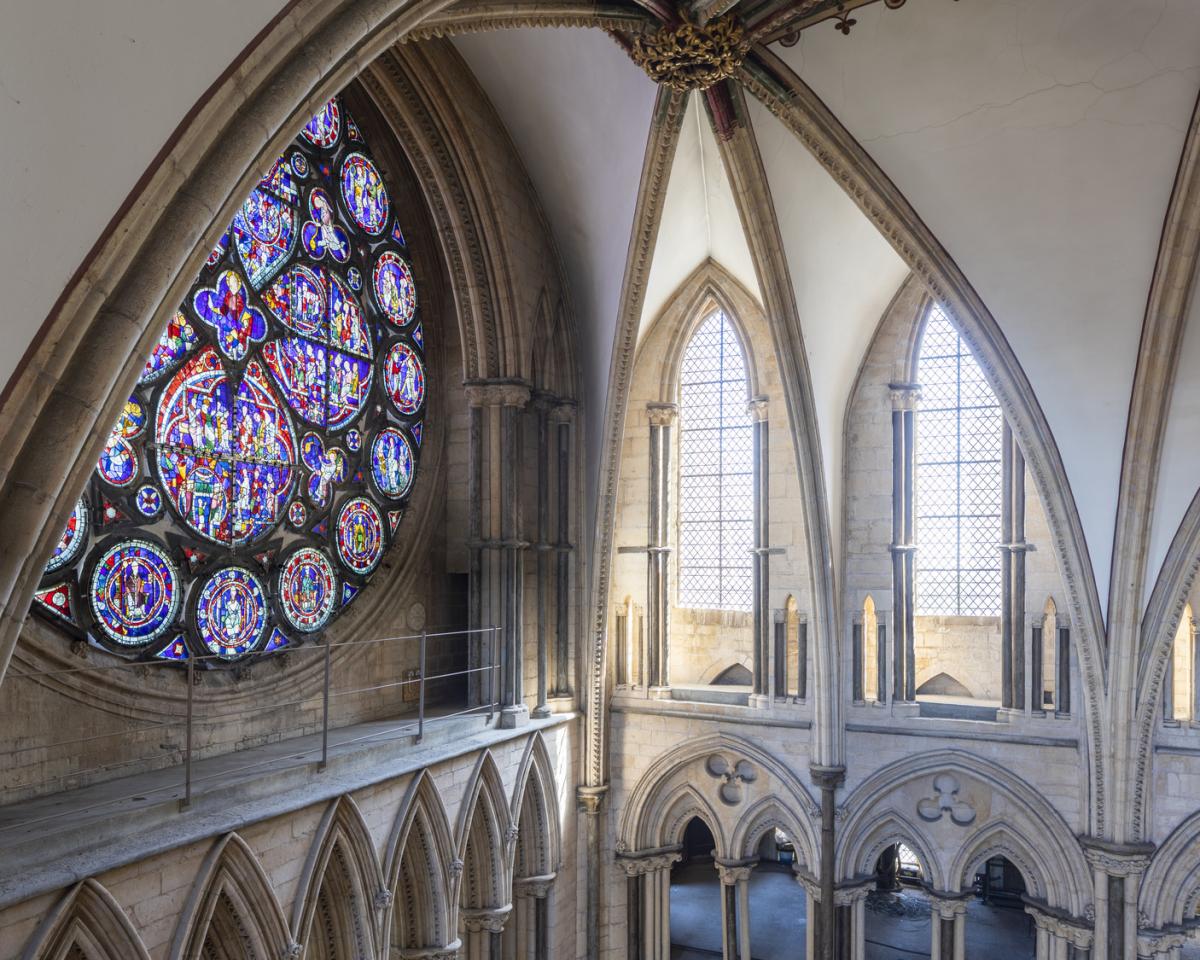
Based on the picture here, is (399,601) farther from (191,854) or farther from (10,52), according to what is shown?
(10,52)

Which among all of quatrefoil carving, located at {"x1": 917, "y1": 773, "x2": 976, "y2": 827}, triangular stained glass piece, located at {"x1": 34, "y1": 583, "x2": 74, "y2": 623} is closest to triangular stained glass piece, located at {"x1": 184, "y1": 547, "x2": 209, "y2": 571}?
triangular stained glass piece, located at {"x1": 34, "y1": 583, "x2": 74, "y2": 623}

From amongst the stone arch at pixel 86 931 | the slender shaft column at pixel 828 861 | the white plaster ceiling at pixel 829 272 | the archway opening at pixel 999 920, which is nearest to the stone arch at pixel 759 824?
the slender shaft column at pixel 828 861

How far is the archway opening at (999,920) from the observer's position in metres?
11.5

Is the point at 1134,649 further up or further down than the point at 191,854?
further up

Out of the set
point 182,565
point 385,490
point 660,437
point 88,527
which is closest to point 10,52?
point 88,527

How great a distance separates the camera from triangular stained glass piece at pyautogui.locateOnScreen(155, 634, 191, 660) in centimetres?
657

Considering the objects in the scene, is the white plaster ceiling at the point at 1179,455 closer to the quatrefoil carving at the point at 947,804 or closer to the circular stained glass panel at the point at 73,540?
the quatrefoil carving at the point at 947,804

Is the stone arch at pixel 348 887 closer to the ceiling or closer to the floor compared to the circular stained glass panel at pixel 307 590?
closer to the floor

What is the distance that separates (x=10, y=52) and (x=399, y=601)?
6.68m

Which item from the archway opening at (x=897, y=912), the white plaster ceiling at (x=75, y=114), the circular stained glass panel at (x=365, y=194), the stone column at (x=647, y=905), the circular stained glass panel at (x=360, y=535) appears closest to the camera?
the white plaster ceiling at (x=75, y=114)

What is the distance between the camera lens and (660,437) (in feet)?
35.2

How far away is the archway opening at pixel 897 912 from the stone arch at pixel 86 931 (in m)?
7.13

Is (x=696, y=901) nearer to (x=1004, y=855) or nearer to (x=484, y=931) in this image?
(x=1004, y=855)

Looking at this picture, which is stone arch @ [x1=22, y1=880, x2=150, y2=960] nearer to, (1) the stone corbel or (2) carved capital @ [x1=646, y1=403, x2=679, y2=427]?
→ (1) the stone corbel
